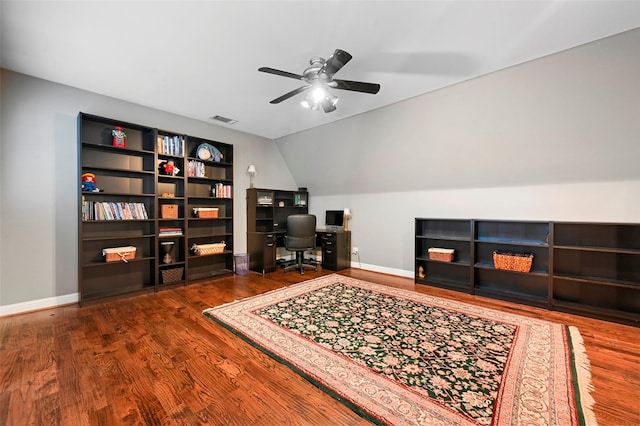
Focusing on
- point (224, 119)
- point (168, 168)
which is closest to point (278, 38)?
point (224, 119)

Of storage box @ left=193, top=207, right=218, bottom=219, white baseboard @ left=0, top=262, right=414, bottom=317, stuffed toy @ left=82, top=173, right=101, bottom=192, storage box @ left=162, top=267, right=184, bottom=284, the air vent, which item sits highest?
the air vent

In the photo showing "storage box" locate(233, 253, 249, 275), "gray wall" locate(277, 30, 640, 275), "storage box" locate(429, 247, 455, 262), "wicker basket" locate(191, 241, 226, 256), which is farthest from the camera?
"storage box" locate(233, 253, 249, 275)

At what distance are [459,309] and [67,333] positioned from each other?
13.3 ft

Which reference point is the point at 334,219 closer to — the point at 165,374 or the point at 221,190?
the point at 221,190

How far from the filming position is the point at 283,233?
17.2 ft

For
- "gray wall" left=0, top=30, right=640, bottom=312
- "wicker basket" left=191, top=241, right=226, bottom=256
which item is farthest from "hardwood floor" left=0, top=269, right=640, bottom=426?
"wicker basket" left=191, top=241, right=226, bottom=256

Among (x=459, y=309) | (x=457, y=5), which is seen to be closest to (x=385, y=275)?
(x=459, y=309)

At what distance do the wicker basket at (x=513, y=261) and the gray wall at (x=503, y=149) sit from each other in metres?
0.53

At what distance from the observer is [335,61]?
1.99 meters

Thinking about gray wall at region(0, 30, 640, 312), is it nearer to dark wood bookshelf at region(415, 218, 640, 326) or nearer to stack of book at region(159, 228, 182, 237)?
dark wood bookshelf at region(415, 218, 640, 326)

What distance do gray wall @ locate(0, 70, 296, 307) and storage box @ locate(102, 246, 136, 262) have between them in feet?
1.13

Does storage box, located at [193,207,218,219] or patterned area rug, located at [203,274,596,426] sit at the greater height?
storage box, located at [193,207,218,219]

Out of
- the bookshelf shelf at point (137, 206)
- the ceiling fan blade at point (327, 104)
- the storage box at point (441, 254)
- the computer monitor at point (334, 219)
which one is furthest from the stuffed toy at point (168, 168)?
the storage box at point (441, 254)

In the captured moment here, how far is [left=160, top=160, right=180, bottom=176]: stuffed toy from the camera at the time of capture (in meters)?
3.79
